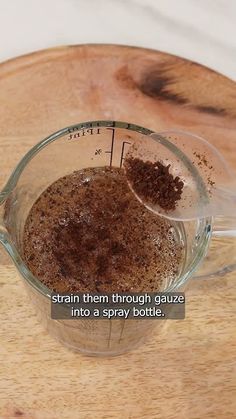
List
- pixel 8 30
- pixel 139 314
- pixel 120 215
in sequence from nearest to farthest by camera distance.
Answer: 1. pixel 139 314
2. pixel 120 215
3. pixel 8 30

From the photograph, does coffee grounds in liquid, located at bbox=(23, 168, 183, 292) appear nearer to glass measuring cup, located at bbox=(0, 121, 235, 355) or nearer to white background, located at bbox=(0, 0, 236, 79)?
glass measuring cup, located at bbox=(0, 121, 235, 355)

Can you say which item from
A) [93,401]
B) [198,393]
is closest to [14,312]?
[93,401]

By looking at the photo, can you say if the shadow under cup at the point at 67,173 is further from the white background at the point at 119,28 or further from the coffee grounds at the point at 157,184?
the white background at the point at 119,28

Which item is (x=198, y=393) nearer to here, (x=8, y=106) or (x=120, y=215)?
(x=120, y=215)

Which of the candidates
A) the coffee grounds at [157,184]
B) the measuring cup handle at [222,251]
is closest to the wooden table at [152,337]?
the measuring cup handle at [222,251]

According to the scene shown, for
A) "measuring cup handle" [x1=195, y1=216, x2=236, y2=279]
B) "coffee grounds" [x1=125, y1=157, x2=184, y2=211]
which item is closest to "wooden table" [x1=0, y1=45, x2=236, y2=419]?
"measuring cup handle" [x1=195, y1=216, x2=236, y2=279]

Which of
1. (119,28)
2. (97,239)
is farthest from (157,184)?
(119,28)
